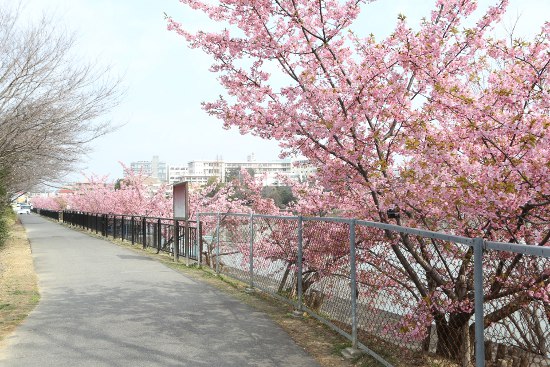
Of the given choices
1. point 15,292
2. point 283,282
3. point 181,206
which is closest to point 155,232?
point 181,206

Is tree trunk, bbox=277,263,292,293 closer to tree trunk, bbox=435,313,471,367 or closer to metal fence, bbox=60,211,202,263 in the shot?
tree trunk, bbox=435,313,471,367

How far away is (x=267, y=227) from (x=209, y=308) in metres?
1.77

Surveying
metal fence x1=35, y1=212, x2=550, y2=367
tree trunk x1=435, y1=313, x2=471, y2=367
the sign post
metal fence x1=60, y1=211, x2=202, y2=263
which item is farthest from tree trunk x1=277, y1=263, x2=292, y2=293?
the sign post

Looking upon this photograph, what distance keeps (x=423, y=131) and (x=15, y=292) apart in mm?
7596

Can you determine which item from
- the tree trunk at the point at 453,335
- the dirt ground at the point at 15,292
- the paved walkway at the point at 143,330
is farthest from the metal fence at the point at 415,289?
the dirt ground at the point at 15,292

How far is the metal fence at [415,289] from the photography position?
11.2ft

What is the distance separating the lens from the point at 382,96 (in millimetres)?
5801

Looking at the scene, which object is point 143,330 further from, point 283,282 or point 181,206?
point 181,206

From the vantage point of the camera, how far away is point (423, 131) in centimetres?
543

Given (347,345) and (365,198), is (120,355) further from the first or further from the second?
(365,198)

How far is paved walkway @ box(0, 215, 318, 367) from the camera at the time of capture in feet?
16.4

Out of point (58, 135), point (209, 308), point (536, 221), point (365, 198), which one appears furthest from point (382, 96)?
point (58, 135)

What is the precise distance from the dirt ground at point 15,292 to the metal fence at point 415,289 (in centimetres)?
378

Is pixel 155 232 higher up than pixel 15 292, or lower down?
higher up
